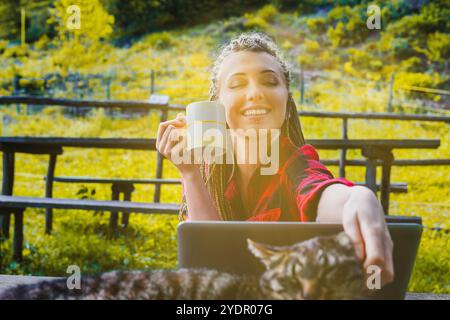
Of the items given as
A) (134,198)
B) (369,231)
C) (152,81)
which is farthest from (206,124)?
(152,81)

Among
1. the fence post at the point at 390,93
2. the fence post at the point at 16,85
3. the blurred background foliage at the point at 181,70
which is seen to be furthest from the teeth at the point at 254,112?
the fence post at the point at 16,85

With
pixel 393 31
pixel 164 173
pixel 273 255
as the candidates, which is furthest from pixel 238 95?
pixel 393 31

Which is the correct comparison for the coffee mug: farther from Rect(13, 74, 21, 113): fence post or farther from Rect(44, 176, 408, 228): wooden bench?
Rect(13, 74, 21, 113): fence post

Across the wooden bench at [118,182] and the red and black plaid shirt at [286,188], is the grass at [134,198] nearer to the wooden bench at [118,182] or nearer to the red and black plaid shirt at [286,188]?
the wooden bench at [118,182]

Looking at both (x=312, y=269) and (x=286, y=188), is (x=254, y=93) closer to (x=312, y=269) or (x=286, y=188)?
(x=286, y=188)

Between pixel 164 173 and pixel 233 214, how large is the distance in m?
2.62

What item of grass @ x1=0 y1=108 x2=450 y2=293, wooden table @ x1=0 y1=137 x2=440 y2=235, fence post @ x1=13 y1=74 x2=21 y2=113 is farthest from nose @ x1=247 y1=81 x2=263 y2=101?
fence post @ x1=13 y1=74 x2=21 y2=113

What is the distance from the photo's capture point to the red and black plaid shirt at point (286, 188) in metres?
0.97

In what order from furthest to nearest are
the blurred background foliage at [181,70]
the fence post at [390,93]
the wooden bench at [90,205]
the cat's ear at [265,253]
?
1. the fence post at [390,93]
2. the blurred background foliage at [181,70]
3. the wooden bench at [90,205]
4. the cat's ear at [265,253]

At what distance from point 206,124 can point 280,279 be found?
1.05ft

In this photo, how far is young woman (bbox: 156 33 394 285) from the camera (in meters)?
0.96

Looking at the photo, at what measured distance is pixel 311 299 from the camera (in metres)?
0.64

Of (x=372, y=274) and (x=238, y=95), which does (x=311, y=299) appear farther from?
(x=238, y=95)

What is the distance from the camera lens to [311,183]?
38.2 inches
